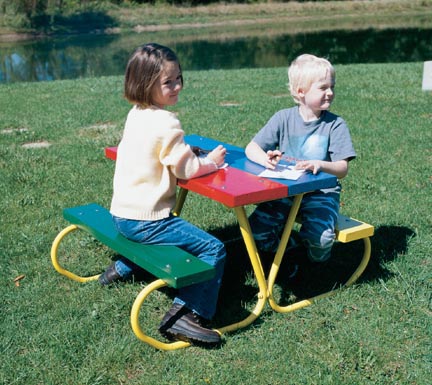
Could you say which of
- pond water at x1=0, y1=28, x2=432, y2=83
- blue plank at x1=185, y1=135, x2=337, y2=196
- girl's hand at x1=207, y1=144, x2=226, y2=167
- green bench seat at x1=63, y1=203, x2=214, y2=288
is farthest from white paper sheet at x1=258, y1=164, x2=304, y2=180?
pond water at x1=0, y1=28, x2=432, y2=83

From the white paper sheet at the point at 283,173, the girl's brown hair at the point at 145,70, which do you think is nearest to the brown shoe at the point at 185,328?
the white paper sheet at the point at 283,173

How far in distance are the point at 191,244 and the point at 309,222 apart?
77 centimetres

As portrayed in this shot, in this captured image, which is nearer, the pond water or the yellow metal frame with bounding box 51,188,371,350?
the yellow metal frame with bounding box 51,188,371,350

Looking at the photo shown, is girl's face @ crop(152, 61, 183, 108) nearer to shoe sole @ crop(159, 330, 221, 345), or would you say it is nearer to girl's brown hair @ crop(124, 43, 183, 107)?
girl's brown hair @ crop(124, 43, 183, 107)

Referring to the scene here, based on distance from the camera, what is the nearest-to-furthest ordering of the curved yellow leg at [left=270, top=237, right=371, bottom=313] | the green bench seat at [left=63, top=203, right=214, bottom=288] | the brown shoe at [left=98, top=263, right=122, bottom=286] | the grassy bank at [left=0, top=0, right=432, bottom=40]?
the green bench seat at [left=63, top=203, right=214, bottom=288], the curved yellow leg at [left=270, top=237, right=371, bottom=313], the brown shoe at [left=98, top=263, right=122, bottom=286], the grassy bank at [left=0, top=0, right=432, bottom=40]

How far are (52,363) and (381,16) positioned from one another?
3843 centimetres

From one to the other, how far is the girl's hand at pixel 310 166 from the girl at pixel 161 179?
1.74ft

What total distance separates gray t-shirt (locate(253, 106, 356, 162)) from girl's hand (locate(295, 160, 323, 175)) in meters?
0.24

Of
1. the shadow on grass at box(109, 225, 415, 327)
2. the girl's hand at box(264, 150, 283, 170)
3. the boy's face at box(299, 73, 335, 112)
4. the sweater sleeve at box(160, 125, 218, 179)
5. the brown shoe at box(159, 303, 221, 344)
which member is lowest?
the shadow on grass at box(109, 225, 415, 327)

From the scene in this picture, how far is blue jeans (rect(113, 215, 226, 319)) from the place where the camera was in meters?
3.07

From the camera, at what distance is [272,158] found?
349 cm

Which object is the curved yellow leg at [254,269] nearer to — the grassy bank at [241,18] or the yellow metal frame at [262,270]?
the yellow metal frame at [262,270]

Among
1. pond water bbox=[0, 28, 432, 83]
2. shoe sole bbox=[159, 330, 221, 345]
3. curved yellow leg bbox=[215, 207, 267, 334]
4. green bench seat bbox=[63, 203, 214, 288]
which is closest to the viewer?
green bench seat bbox=[63, 203, 214, 288]

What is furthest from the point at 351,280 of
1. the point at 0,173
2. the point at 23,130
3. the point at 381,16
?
the point at 381,16
